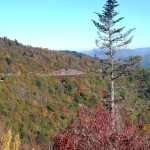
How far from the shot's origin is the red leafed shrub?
11555mm

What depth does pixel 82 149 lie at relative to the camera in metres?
12.4

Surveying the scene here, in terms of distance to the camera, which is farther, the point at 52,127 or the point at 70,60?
the point at 70,60

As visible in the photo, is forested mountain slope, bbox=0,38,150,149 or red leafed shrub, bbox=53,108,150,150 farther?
forested mountain slope, bbox=0,38,150,149

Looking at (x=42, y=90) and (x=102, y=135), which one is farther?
(x=42, y=90)

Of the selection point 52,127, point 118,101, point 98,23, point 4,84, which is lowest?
point 52,127

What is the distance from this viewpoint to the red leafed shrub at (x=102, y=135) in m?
11.6

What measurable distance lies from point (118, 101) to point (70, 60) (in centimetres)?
10989

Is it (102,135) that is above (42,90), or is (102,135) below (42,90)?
above

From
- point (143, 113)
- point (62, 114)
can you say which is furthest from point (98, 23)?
point (143, 113)

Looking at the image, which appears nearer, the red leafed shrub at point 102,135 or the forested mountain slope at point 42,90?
the red leafed shrub at point 102,135

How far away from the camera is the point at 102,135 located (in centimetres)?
1188

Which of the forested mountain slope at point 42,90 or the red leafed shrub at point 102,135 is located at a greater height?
the red leafed shrub at point 102,135

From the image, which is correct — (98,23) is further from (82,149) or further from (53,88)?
(53,88)

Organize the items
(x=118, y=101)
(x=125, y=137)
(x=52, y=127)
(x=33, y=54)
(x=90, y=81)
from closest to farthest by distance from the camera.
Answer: (x=125, y=137) < (x=118, y=101) < (x=52, y=127) < (x=90, y=81) < (x=33, y=54)
